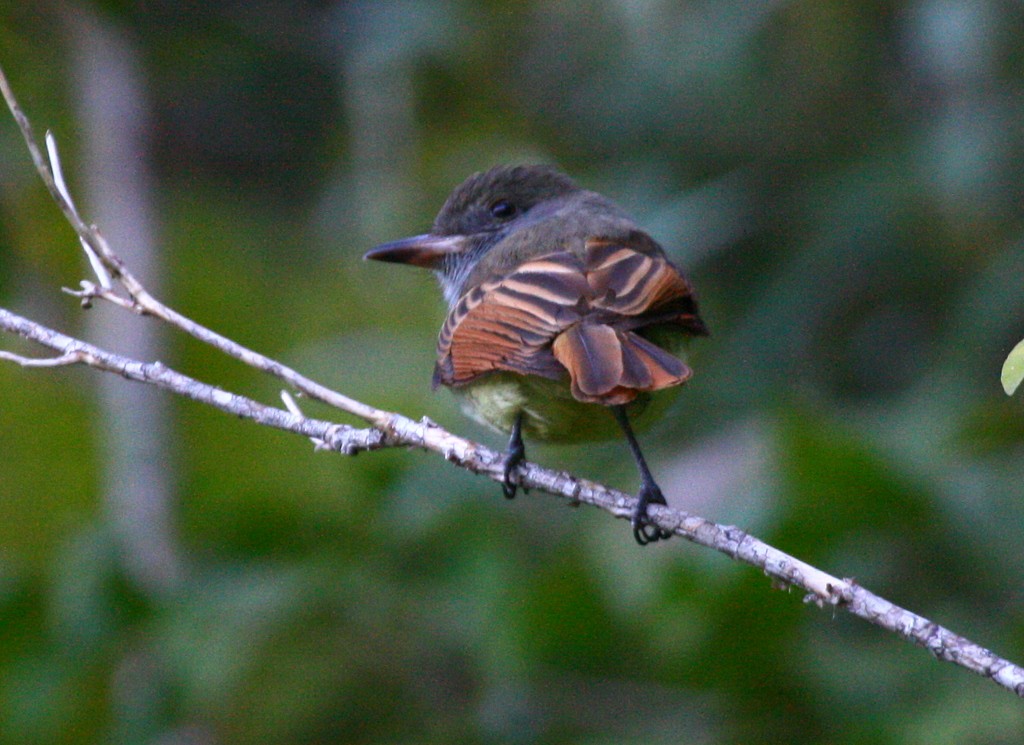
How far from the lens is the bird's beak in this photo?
13.9 feet

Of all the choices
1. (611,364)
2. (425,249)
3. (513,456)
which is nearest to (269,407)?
(513,456)

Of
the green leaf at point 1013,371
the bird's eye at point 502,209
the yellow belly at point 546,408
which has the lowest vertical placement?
the green leaf at point 1013,371

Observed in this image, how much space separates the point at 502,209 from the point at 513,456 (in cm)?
163

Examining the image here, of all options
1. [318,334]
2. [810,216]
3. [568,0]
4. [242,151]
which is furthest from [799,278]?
[242,151]

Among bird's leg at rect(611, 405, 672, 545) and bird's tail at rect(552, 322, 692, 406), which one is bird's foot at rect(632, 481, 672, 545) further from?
bird's tail at rect(552, 322, 692, 406)

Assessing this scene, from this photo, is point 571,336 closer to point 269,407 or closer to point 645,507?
point 645,507

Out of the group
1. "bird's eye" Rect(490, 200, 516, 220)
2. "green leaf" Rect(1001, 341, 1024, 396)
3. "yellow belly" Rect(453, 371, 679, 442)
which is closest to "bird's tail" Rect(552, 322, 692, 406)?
"yellow belly" Rect(453, 371, 679, 442)

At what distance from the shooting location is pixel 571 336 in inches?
117

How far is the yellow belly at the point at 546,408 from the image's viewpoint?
10.5 feet

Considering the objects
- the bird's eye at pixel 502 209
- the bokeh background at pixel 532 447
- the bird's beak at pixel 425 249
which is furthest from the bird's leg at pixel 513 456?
the bird's eye at pixel 502 209

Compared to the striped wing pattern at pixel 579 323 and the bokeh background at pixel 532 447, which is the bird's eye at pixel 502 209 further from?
the striped wing pattern at pixel 579 323

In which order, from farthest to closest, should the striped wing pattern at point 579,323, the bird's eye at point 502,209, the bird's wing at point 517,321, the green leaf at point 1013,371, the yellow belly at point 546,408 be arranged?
the bird's eye at point 502,209 → the yellow belly at point 546,408 → the bird's wing at point 517,321 → the striped wing pattern at point 579,323 → the green leaf at point 1013,371

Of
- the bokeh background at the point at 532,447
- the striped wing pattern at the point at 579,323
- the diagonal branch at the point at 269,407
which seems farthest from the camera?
the bokeh background at the point at 532,447

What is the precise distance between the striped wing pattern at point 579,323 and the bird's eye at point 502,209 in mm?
951
